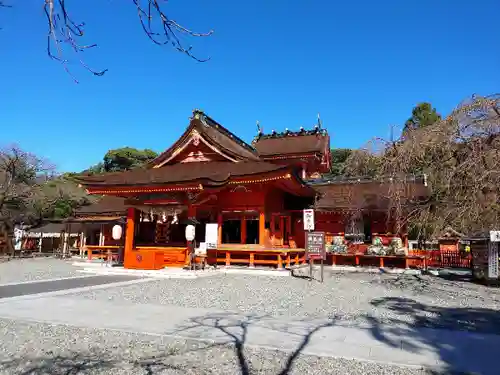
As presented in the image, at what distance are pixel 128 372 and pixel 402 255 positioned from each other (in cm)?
1667

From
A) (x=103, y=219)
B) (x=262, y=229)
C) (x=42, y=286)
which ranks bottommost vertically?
(x=42, y=286)

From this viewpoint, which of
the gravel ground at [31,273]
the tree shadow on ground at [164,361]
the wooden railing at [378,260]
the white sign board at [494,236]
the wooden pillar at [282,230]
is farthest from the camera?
the wooden pillar at [282,230]

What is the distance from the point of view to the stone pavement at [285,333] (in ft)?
17.4

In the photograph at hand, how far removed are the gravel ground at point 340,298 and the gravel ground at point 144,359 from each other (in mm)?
2698

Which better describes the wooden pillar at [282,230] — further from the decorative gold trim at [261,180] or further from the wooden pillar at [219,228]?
the decorative gold trim at [261,180]

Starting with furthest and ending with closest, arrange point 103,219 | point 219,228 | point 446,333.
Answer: point 103,219, point 219,228, point 446,333

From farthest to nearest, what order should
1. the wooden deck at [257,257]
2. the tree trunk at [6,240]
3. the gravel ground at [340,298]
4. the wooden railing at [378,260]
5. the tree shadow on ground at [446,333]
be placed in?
the tree trunk at [6,240]
the wooden railing at [378,260]
the wooden deck at [257,257]
the gravel ground at [340,298]
the tree shadow on ground at [446,333]

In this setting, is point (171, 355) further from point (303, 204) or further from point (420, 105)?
point (420, 105)

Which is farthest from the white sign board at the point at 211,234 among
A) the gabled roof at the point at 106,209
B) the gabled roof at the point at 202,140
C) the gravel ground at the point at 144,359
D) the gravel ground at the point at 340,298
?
the gabled roof at the point at 106,209

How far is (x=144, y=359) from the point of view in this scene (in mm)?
5086

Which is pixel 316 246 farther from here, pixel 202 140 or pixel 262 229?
pixel 202 140

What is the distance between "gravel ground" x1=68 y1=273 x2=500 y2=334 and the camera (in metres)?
8.13

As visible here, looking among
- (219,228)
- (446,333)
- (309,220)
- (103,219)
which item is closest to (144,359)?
(446,333)

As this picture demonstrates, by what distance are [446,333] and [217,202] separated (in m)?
12.9
